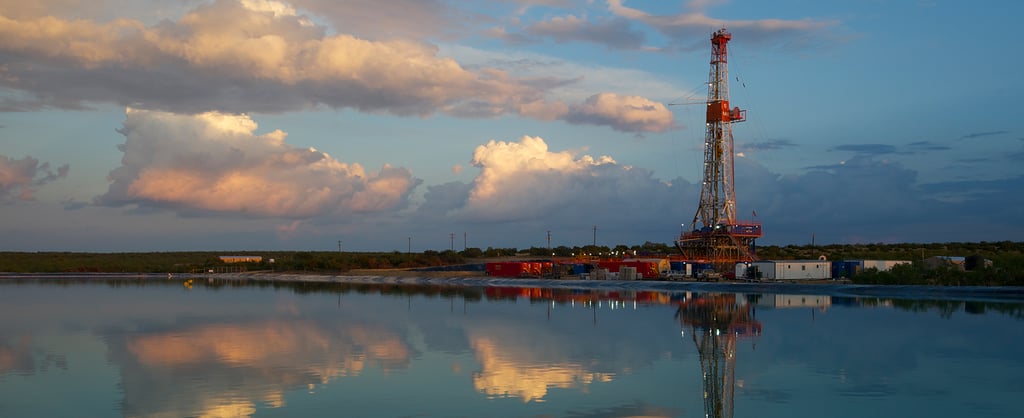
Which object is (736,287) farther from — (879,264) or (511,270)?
(511,270)

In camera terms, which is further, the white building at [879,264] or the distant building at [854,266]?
the distant building at [854,266]

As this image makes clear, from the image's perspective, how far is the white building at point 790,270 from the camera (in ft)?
193

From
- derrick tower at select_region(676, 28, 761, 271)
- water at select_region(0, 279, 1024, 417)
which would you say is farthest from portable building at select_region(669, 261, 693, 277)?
water at select_region(0, 279, 1024, 417)

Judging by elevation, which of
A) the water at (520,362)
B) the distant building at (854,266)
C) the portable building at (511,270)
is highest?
the distant building at (854,266)

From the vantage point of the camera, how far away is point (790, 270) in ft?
193

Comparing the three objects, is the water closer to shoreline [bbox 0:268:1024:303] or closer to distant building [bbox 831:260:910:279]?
shoreline [bbox 0:268:1024:303]

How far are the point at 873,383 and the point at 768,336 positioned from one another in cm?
834

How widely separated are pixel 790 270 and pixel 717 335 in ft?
115

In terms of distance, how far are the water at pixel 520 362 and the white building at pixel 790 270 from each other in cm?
2037

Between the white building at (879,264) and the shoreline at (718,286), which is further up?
the white building at (879,264)

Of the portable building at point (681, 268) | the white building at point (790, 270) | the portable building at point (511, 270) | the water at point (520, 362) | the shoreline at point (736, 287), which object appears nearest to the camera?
the water at point (520, 362)

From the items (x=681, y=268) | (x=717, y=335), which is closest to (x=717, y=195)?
(x=681, y=268)

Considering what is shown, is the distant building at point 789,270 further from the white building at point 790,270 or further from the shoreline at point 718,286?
the shoreline at point 718,286

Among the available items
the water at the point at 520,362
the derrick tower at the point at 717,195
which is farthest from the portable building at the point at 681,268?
the water at the point at 520,362
